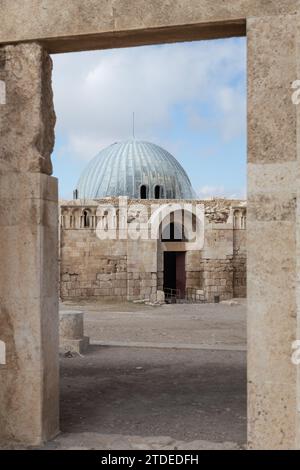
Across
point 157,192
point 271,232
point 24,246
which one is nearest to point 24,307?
point 24,246

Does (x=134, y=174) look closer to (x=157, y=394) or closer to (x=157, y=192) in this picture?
(x=157, y=192)

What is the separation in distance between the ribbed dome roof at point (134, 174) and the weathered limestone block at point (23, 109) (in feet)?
99.6

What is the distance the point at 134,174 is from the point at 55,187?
31.2 m

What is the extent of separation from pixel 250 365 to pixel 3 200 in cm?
241

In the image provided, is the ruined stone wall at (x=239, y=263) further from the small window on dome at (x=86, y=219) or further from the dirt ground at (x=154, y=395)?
the dirt ground at (x=154, y=395)

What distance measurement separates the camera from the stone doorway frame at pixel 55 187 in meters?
3.87

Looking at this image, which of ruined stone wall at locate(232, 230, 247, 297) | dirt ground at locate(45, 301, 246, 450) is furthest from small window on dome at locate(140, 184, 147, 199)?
dirt ground at locate(45, 301, 246, 450)

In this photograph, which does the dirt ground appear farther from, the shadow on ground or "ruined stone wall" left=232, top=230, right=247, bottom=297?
"ruined stone wall" left=232, top=230, right=247, bottom=297

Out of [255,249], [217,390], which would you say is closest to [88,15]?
[255,249]

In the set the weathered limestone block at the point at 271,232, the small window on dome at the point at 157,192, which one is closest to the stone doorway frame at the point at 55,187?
the weathered limestone block at the point at 271,232

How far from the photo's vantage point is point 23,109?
454 cm

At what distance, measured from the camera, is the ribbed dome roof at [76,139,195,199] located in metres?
35.6

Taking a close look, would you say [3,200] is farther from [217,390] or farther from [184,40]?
[217,390]

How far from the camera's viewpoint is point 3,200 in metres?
4.59
